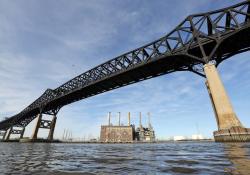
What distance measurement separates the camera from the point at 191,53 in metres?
20.2

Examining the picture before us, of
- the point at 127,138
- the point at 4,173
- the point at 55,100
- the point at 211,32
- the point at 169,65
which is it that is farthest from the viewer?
the point at 127,138

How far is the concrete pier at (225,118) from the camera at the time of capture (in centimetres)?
1218

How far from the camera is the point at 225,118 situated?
1358 centimetres

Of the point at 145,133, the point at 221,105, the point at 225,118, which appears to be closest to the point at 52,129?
the point at 221,105

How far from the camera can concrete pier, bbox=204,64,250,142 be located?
1218 centimetres

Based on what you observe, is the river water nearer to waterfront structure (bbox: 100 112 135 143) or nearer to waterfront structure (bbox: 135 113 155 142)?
waterfront structure (bbox: 100 112 135 143)

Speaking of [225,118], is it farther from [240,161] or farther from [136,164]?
[136,164]

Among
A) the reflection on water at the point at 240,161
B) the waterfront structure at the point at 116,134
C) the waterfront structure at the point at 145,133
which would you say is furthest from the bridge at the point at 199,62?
the waterfront structure at the point at 145,133

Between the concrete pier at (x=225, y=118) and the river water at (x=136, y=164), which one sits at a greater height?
the concrete pier at (x=225, y=118)

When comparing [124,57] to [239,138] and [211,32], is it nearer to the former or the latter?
[211,32]

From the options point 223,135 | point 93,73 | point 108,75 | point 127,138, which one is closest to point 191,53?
point 223,135

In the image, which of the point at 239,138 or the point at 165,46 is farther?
the point at 165,46

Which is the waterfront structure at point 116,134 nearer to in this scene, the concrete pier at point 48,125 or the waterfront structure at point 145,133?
the waterfront structure at point 145,133

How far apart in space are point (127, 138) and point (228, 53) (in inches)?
2261
